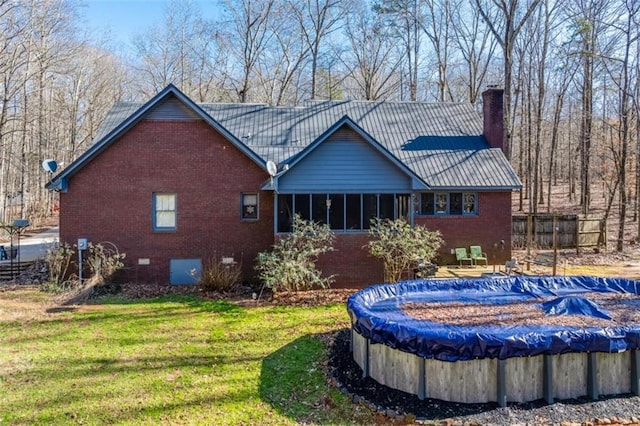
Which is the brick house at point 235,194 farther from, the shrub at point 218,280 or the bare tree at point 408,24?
the bare tree at point 408,24

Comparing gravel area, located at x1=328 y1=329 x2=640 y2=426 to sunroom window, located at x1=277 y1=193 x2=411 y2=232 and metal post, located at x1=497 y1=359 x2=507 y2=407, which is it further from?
sunroom window, located at x1=277 y1=193 x2=411 y2=232

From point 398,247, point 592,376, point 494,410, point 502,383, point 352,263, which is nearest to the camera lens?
point 494,410

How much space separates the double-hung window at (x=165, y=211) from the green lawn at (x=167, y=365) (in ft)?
11.9

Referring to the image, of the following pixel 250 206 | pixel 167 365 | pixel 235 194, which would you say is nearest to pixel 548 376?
pixel 167 365

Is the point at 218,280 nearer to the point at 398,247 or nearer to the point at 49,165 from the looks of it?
the point at 398,247

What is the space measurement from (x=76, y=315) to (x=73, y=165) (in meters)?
5.38

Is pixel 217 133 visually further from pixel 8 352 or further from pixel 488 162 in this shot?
pixel 488 162

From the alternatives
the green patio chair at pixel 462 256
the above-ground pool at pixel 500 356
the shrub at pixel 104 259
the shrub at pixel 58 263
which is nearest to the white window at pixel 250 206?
the shrub at pixel 104 259

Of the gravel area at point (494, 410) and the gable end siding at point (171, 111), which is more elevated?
the gable end siding at point (171, 111)

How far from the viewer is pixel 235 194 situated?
1487cm

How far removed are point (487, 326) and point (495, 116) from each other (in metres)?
13.0

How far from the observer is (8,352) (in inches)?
321

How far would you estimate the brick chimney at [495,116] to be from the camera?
17978 millimetres

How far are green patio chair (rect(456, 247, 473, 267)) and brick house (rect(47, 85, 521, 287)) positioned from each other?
12.5 inches
